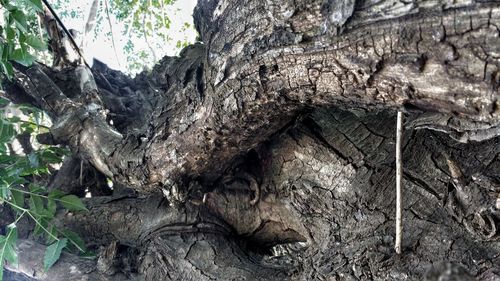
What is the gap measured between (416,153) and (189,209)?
111cm

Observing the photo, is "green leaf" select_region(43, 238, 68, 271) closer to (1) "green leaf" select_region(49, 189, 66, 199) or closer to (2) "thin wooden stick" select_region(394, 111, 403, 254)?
(1) "green leaf" select_region(49, 189, 66, 199)

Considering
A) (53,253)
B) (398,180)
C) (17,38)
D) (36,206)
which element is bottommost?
(53,253)

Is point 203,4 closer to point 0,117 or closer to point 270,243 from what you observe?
point 0,117

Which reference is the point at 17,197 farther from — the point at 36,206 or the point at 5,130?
the point at 5,130

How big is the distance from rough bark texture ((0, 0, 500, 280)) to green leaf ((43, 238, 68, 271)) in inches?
3.6

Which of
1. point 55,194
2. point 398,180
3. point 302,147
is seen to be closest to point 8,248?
point 55,194

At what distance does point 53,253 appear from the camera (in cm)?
217

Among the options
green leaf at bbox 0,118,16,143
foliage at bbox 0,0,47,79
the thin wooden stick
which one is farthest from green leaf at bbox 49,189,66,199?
the thin wooden stick

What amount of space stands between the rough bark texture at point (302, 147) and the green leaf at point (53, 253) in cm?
9

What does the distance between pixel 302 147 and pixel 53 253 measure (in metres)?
1.27

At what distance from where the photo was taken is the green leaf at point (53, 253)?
2.16 m

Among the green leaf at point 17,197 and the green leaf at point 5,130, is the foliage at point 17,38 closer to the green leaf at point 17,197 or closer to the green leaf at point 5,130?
the green leaf at point 5,130

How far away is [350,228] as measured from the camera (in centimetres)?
175

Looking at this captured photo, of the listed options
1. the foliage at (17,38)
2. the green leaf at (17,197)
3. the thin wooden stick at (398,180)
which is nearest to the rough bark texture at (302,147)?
the thin wooden stick at (398,180)
